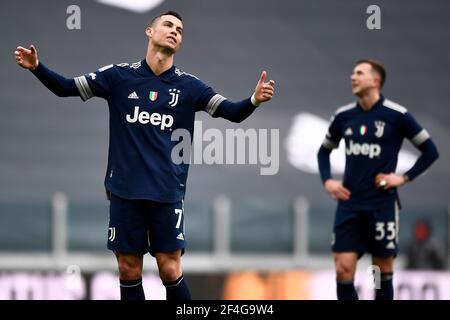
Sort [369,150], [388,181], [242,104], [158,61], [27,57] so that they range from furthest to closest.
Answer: [369,150], [388,181], [158,61], [242,104], [27,57]

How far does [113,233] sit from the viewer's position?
7.03m

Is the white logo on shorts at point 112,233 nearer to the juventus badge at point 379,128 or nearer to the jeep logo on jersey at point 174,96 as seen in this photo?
the jeep logo on jersey at point 174,96

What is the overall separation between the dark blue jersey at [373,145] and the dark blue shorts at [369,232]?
8 cm

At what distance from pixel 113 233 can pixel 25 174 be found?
29.4ft

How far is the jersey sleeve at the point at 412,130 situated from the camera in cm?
910

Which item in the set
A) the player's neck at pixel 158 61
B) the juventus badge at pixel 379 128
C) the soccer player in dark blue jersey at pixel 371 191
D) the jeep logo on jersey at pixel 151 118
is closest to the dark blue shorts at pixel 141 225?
the jeep logo on jersey at pixel 151 118

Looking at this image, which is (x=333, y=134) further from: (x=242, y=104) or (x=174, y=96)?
(x=174, y=96)

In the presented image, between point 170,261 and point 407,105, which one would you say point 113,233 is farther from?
point 407,105

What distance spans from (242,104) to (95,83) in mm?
964

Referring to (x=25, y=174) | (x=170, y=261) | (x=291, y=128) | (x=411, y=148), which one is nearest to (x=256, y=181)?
(x=291, y=128)

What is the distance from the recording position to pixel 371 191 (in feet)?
29.6

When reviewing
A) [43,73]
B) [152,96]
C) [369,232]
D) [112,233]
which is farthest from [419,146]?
[43,73]

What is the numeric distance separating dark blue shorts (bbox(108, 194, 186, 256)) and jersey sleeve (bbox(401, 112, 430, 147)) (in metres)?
2.81

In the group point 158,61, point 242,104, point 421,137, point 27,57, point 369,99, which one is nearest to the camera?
point 27,57
